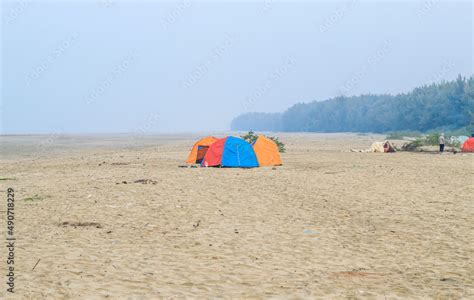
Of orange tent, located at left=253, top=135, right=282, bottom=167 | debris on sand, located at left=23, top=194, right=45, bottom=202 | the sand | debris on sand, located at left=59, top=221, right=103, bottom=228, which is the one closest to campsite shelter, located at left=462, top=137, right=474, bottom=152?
orange tent, located at left=253, top=135, right=282, bottom=167

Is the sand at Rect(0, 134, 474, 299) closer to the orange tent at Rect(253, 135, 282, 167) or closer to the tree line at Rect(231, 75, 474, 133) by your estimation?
the orange tent at Rect(253, 135, 282, 167)

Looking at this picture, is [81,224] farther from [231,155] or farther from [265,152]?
[265,152]

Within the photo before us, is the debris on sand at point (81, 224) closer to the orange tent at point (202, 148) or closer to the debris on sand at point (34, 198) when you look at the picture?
the debris on sand at point (34, 198)

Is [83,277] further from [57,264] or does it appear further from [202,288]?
[202,288]

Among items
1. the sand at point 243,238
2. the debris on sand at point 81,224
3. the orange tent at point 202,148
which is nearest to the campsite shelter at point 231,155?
the orange tent at point 202,148

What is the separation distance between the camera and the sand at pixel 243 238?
6457mm

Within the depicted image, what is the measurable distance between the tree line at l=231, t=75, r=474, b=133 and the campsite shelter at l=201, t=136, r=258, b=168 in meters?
58.2

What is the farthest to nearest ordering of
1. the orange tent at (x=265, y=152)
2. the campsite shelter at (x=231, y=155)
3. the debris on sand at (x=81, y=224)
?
the orange tent at (x=265, y=152)
the campsite shelter at (x=231, y=155)
the debris on sand at (x=81, y=224)

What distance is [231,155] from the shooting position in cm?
2220

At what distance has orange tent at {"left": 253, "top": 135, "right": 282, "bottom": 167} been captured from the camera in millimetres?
23516

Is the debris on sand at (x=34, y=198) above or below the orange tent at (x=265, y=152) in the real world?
below

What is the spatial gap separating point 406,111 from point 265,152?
86750 mm

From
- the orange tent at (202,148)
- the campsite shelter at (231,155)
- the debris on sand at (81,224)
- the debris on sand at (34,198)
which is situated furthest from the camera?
the orange tent at (202,148)

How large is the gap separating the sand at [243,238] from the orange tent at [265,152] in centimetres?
651
